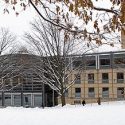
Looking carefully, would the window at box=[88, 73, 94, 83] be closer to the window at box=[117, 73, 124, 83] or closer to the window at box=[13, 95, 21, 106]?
the window at box=[117, 73, 124, 83]

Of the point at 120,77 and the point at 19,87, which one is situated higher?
Result: the point at 120,77

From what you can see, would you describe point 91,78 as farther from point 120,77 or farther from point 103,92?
point 120,77

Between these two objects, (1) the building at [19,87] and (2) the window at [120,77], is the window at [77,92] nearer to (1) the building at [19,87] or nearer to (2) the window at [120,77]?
(1) the building at [19,87]

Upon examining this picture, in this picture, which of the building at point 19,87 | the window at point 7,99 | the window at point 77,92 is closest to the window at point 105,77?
the window at point 77,92

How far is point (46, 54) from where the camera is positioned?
38.0 metres

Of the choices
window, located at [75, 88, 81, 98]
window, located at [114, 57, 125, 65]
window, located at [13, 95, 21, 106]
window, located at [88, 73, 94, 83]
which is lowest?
window, located at [13, 95, 21, 106]

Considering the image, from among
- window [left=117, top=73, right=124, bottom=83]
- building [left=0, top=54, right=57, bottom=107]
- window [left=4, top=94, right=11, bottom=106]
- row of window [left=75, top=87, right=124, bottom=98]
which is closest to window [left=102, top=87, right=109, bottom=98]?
row of window [left=75, top=87, right=124, bottom=98]

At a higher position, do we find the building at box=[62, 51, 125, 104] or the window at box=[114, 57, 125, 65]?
the window at box=[114, 57, 125, 65]

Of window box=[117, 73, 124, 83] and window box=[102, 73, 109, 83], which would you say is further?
window box=[102, 73, 109, 83]

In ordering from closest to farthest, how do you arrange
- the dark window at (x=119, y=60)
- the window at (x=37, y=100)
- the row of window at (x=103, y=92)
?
the dark window at (x=119, y=60), the window at (x=37, y=100), the row of window at (x=103, y=92)

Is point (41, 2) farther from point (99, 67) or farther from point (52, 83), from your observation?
point (99, 67)

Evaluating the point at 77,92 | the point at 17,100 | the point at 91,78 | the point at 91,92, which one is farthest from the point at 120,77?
the point at 17,100

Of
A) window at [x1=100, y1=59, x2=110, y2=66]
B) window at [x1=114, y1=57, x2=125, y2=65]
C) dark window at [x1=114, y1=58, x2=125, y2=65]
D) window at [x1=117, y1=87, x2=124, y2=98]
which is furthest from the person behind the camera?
window at [x1=100, y1=59, x2=110, y2=66]

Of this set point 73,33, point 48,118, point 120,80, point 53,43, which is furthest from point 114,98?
point 73,33
